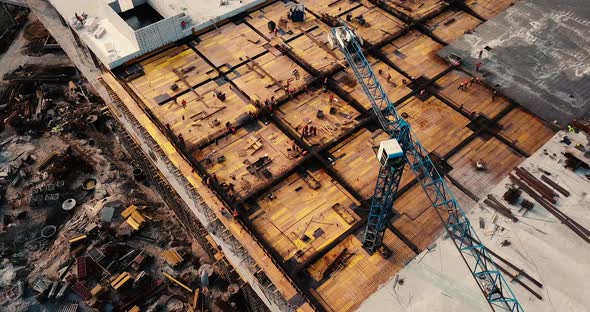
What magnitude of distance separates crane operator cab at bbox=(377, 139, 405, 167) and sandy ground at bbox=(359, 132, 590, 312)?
40.5ft

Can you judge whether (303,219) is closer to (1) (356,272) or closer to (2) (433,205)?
(1) (356,272)

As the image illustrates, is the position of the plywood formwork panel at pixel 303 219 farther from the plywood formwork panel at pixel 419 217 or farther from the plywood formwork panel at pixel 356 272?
the plywood formwork panel at pixel 419 217

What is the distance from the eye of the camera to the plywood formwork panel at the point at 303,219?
45.7 m

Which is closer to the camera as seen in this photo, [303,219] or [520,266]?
[520,266]

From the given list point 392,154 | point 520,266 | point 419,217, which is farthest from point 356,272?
point 520,266

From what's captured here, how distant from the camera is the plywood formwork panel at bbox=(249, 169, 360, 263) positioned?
45.7 meters

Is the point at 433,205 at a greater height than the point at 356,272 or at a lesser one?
greater

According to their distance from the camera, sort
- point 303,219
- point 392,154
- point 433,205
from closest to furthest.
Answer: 1. point 392,154
2. point 433,205
3. point 303,219

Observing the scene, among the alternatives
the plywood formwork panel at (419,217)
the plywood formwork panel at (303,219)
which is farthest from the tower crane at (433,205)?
the plywood formwork panel at (303,219)

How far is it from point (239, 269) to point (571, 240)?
1350 inches

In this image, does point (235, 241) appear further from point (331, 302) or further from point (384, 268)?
point (384, 268)

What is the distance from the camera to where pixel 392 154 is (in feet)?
121

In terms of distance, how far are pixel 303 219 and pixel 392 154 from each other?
14.6 metres

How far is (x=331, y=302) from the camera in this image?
1655 inches
